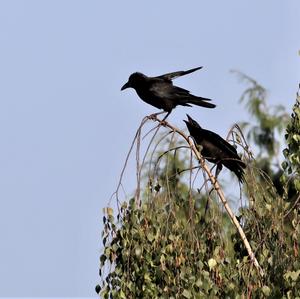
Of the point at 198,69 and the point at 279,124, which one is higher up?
the point at 279,124

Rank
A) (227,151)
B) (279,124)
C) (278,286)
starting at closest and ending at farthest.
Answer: (278,286)
(227,151)
(279,124)

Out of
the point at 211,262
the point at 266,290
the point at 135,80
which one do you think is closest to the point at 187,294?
the point at 211,262

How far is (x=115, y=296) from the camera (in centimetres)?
645

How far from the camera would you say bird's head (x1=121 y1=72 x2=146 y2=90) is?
8.70 meters

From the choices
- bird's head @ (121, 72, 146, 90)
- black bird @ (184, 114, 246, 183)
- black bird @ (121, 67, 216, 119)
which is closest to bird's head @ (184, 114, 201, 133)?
black bird @ (184, 114, 246, 183)

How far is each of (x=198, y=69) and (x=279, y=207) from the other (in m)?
1.31

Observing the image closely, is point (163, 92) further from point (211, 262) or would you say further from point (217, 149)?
point (211, 262)

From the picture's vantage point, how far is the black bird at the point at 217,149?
728 cm

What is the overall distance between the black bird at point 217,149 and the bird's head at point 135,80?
3.21ft

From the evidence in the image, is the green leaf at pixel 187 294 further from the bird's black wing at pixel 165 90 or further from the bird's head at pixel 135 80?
the bird's head at pixel 135 80

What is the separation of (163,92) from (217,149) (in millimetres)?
1179

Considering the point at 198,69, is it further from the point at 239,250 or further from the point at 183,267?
the point at 183,267

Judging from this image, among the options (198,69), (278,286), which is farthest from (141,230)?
(198,69)

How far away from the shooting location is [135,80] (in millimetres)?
8773
